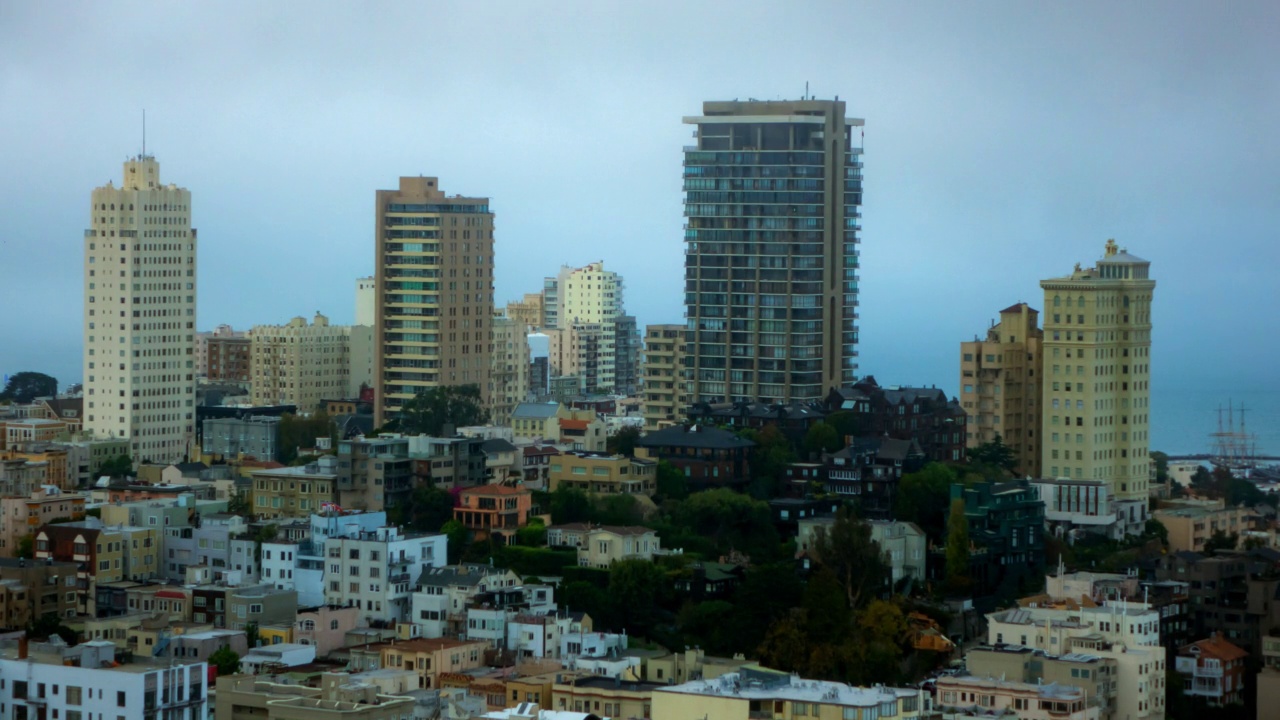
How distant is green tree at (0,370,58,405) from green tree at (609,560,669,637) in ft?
201

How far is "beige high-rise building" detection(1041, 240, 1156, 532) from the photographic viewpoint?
81750mm

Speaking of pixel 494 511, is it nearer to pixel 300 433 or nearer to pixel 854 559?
pixel 854 559

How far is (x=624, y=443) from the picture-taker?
86375 mm

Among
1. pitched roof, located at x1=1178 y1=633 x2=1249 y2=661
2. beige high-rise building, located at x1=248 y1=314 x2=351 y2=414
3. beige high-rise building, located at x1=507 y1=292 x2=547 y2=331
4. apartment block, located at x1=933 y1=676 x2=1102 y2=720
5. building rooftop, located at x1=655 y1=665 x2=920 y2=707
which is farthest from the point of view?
beige high-rise building, located at x1=507 y1=292 x2=547 y2=331

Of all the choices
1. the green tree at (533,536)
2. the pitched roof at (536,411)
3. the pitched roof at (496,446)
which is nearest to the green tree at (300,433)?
the pitched roof at (536,411)

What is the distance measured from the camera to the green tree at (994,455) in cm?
8406

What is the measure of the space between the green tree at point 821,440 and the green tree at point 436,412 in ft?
45.0

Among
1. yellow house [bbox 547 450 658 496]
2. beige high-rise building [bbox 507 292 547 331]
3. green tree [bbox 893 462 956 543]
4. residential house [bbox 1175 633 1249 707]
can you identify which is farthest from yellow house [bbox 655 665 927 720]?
beige high-rise building [bbox 507 292 547 331]

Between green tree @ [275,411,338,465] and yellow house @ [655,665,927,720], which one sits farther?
green tree @ [275,411,338,465]

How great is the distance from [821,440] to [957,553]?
12447 millimetres

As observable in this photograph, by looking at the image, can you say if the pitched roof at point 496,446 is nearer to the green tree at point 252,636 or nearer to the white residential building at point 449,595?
the white residential building at point 449,595

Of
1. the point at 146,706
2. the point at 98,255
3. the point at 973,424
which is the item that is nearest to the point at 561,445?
the point at 973,424

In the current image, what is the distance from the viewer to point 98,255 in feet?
317

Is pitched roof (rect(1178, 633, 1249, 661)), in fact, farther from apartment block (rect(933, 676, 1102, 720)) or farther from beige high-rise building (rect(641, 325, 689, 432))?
beige high-rise building (rect(641, 325, 689, 432))
